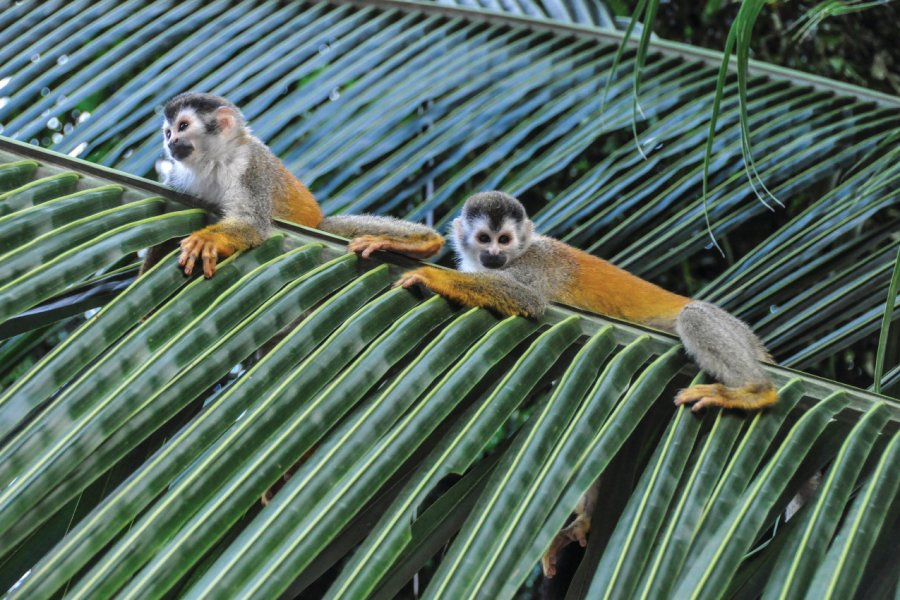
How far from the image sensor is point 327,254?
237 centimetres

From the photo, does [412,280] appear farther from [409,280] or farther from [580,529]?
[580,529]

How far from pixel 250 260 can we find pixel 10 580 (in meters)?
0.91

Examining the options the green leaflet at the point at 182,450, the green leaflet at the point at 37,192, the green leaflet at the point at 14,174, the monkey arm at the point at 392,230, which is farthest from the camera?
the monkey arm at the point at 392,230

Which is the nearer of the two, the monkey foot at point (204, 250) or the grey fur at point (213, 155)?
the monkey foot at point (204, 250)

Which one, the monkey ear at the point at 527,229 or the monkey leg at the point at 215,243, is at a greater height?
the monkey ear at the point at 527,229

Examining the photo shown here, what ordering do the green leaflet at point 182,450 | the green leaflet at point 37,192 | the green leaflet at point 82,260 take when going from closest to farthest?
1. the green leaflet at point 182,450
2. the green leaflet at point 82,260
3. the green leaflet at point 37,192

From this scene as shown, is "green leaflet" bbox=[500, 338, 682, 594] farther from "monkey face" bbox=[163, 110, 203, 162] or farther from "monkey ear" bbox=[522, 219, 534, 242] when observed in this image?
"monkey face" bbox=[163, 110, 203, 162]

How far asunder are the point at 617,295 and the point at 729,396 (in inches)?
63.2

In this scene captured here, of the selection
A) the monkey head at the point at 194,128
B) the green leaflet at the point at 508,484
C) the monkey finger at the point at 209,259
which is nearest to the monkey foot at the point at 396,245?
the monkey finger at the point at 209,259

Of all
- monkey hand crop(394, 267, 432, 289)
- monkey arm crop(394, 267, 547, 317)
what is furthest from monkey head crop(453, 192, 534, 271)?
monkey hand crop(394, 267, 432, 289)

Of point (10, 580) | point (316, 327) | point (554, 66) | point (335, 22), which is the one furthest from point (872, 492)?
point (335, 22)

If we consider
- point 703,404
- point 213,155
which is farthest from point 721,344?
point 213,155

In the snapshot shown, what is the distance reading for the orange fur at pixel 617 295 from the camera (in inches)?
138

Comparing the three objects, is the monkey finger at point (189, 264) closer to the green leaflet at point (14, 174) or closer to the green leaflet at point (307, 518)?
the green leaflet at point (14, 174)
